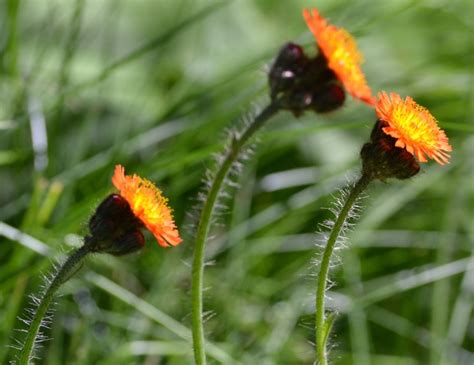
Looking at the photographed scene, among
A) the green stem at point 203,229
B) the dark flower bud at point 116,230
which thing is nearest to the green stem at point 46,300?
the dark flower bud at point 116,230

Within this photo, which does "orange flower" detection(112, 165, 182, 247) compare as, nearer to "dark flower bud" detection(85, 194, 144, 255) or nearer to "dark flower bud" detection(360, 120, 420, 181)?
"dark flower bud" detection(85, 194, 144, 255)

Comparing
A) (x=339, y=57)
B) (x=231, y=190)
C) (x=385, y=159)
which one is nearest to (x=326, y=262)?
(x=385, y=159)

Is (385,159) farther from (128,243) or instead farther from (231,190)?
(231,190)

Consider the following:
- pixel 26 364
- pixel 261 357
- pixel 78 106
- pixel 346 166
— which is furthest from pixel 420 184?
pixel 26 364

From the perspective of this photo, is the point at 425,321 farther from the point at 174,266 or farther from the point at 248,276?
the point at 174,266

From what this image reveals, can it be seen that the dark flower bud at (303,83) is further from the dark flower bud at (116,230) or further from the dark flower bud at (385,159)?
the dark flower bud at (116,230)

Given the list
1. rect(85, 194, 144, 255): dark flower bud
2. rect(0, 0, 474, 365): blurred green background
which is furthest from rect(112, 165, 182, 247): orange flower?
rect(0, 0, 474, 365): blurred green background
